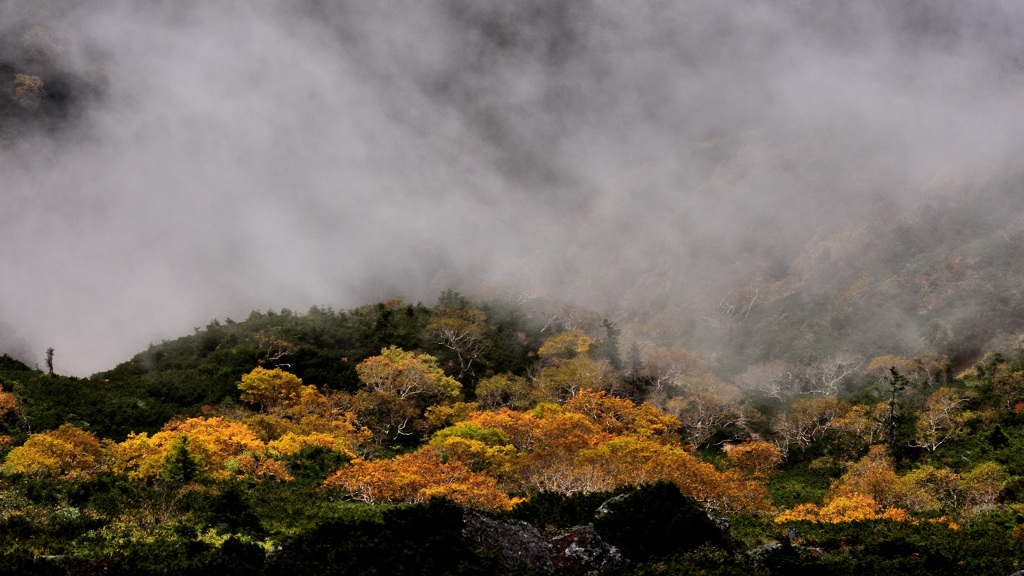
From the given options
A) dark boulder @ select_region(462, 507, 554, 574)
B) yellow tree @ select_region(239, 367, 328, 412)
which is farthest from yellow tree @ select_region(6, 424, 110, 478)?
yellow tree @ select_region(239, 367, 328, 412)

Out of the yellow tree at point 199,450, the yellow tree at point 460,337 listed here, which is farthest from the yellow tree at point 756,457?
the yellow tree at point 199,450

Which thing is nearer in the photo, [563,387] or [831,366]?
[563,387]

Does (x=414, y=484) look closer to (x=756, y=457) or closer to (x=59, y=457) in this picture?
(x=59, y=457)

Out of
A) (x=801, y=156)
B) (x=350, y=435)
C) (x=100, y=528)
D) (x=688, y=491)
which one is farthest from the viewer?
Answer: (x=801, y=156)

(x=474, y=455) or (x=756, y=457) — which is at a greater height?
(x=756, y=457)

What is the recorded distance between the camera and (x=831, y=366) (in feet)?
221

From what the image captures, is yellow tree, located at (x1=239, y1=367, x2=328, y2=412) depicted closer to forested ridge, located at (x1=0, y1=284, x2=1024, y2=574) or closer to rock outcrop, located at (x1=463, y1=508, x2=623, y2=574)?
forested ridge, located at (x1=0, y1=284, x2=1024, y2=574)

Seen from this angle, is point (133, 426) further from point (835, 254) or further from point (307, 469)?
point (835, 254)

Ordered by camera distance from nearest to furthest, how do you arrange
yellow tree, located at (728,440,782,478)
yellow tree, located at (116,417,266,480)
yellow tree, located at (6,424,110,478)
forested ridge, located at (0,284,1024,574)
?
forested ridge, located at (0,284,1024,574) < yellow tree, located at (6,424,110,478) < yellow tree, located at (116,417,266,480) < yellow tree, located at (728,440,782,478)

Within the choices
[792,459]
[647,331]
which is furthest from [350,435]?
[647,331]

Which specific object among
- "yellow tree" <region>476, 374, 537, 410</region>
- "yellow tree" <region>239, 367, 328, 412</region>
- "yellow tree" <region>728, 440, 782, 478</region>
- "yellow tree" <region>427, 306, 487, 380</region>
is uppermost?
"yellow tree" <region>427, 306, 487, 380</region>

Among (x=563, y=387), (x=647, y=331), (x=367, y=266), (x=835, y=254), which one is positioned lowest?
(x=563, y=387)

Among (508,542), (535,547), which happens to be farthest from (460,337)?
(508,542)

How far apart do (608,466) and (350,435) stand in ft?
53.1
